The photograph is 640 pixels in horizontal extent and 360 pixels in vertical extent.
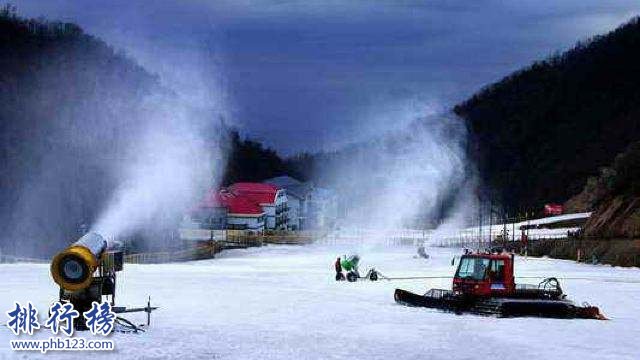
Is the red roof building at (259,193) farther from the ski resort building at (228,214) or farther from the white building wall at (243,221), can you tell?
the white building wall at (243,221)

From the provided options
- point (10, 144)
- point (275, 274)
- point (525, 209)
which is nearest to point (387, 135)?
point (525, 209)

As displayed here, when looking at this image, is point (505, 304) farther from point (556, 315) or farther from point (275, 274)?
point (275, 274)

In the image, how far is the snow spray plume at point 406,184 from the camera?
383ft

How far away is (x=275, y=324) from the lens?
1135 inches

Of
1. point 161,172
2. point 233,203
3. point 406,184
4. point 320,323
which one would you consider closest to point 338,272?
point 320,323

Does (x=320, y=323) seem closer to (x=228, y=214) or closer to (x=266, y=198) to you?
(x=228, y=214)

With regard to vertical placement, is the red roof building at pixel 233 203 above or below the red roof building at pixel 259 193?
below

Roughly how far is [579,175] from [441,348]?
Answer: 14752 centimetres

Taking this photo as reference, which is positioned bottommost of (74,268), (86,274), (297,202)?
(86,274)

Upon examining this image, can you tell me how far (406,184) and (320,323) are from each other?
290 feet

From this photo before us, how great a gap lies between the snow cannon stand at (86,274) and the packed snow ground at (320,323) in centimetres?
99

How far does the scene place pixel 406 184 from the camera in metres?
117

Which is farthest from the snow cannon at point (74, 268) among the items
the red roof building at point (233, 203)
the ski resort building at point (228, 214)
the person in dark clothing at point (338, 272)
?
the red roof building at point (233, 203)

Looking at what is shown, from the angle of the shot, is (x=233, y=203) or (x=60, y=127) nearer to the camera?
(x=233, y=203)
